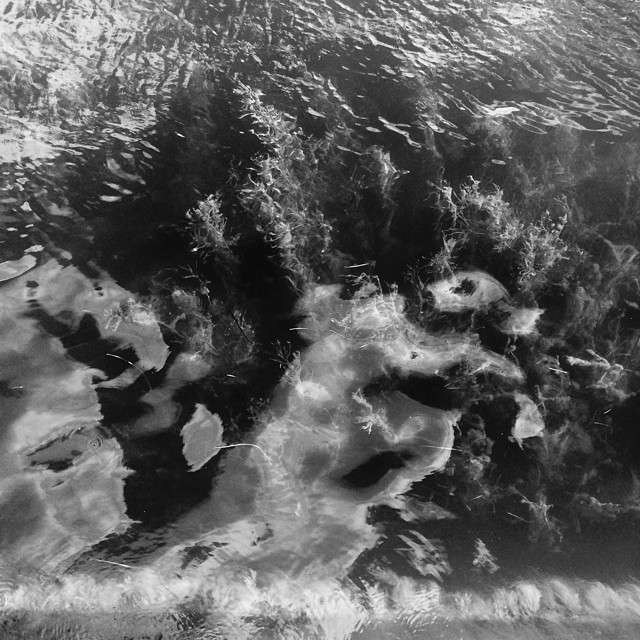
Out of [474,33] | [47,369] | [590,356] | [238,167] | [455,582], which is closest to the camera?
[455,582]

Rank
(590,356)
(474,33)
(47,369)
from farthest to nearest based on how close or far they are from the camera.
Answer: (474,33) < (590,356) < (47,369)

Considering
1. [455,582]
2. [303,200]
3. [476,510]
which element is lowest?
[455,582]

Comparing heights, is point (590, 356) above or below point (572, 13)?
below

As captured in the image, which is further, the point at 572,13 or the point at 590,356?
the point at 572,13

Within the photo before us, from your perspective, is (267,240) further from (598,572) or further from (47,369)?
(598,572)

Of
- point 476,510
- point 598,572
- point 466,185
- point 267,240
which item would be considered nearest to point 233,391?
point 267,240

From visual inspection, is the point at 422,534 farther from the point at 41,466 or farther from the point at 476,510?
the point at 41,466
